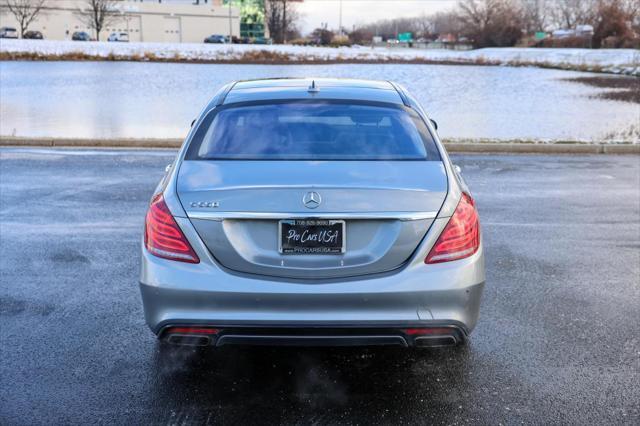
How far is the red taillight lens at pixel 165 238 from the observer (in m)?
3.23

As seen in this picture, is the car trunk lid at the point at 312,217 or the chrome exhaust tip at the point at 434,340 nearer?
the car trunk lid at the point at 312,217

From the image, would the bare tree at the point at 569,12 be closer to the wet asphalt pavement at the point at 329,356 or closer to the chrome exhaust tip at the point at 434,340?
the wet asphalt pavement at the point at 329,356

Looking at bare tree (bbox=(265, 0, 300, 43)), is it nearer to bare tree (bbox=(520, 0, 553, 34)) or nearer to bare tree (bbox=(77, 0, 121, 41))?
bare tree (bbox=(77, 0, 121, 41))

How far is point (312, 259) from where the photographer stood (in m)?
3.16

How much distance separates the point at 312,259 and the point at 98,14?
336ft

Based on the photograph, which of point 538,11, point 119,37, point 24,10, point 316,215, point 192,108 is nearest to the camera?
point 316,215

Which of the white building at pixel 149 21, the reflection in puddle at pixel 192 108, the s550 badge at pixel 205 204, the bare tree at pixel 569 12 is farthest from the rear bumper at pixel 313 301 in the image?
the bare tree at pixel 569 12

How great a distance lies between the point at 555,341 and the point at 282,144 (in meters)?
2.14

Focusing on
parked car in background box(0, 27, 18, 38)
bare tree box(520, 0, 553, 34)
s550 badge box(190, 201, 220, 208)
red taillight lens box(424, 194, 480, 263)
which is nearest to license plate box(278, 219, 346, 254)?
s550 badge box(190, 201, 220, 208)

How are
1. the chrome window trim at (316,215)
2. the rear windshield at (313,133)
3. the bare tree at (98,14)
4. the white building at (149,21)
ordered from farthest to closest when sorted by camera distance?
1. the white building at (149,21)
2. the bare tree at (98,14)
3. the rear windshield at (313,133)
4. the chrome window trim at (316,215)

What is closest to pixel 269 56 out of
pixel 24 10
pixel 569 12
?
pixel 24 10

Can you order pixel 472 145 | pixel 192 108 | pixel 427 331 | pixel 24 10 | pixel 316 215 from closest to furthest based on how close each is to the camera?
pixel 316 215 → pixel 427 331 → pixel 472 145 → pixel 192 108 → pixel 24 10

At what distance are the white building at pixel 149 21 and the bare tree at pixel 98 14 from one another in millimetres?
417

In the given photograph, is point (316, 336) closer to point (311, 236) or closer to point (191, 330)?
point (311, 236)
